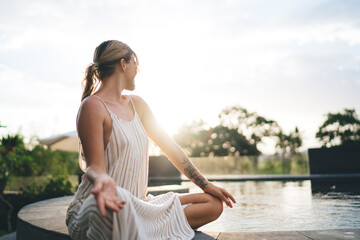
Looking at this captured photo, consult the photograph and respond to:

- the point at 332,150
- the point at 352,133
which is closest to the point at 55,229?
the point at 332,150

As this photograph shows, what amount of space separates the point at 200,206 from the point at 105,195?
1.10 m

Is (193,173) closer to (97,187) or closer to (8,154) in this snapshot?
(97,187)

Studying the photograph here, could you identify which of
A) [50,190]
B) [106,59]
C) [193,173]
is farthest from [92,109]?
[50,190]

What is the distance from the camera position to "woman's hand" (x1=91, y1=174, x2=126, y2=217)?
50.8 inches

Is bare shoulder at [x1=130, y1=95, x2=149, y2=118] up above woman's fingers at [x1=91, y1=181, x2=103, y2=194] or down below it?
above

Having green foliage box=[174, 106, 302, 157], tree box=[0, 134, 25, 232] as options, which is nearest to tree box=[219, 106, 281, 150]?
green foliage box=[174, 106, 302, 157]

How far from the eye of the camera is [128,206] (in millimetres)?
1417

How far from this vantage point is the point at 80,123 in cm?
167

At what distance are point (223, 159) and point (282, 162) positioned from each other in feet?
13.4

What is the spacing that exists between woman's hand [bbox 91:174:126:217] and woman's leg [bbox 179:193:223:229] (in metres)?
0.99

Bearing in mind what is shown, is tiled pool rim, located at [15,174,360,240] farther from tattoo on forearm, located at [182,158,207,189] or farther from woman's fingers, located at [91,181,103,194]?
woman's fingers, located at [91,181,103,194]

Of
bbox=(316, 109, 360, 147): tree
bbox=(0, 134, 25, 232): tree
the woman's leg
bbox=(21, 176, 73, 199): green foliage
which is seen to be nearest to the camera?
the woman's leg

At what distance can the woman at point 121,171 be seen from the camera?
1.39 m

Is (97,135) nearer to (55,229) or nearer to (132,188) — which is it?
(132,188)
